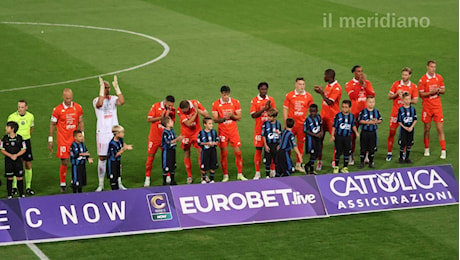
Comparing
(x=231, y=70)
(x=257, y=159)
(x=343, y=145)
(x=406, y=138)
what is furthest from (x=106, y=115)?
(x=231, y=70)

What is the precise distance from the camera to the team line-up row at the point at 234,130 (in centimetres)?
1875

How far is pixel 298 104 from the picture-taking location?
19984 mm

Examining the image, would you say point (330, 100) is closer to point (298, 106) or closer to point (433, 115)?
point (298, 106)

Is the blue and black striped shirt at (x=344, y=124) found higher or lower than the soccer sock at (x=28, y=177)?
higher

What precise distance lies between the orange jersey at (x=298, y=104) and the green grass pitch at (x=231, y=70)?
1.25 metres

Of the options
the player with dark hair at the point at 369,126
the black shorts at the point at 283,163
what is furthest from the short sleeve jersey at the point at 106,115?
the player with dark hair at the point at 369,126

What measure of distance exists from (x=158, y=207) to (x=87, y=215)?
3.90 feet

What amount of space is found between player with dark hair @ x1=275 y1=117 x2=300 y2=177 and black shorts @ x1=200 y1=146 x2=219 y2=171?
1.20 meters

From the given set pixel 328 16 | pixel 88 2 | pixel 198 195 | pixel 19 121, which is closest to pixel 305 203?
pixel 198 195

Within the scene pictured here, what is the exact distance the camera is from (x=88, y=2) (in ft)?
131

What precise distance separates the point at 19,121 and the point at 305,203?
5910 mm

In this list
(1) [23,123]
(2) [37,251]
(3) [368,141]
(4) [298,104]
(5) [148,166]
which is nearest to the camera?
(2) [37,251]

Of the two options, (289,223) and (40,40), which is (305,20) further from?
(289,223)

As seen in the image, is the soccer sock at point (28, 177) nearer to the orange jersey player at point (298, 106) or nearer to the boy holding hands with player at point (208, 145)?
the boy holding hands with player at point (208, 145)
